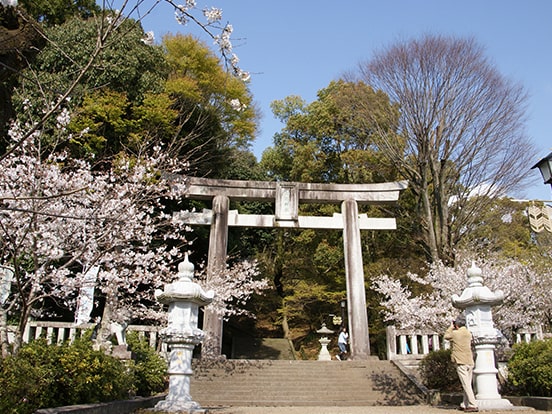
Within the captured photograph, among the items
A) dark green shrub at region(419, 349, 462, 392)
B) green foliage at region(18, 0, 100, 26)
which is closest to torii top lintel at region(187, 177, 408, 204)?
dark green shrub at region(419, 349, 462, 392)

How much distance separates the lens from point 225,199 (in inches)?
614

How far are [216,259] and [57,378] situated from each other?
8.76 m

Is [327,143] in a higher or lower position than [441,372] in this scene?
higher

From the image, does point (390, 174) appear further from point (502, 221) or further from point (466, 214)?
point (502, 221)

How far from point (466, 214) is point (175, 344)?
11.7m

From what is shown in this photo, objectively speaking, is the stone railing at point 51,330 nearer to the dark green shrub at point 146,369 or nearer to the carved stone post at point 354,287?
the dark green shrub at point 146,369

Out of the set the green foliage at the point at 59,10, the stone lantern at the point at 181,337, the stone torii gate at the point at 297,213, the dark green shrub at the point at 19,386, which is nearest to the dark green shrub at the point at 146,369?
the stone lantern at the point at 181,337

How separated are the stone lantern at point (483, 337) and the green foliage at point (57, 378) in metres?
5.80

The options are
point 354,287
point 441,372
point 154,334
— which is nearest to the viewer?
point 441,372

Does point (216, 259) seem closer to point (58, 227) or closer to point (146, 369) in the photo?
point (146, 369)

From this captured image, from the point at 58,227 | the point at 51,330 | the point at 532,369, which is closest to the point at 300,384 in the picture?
the point at 532,369

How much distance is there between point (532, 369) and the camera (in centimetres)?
778

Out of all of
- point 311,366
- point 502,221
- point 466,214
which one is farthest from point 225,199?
point 502,221

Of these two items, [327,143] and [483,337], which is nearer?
[483,337]
